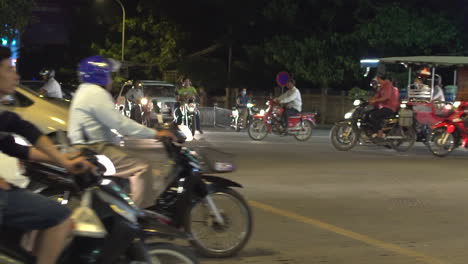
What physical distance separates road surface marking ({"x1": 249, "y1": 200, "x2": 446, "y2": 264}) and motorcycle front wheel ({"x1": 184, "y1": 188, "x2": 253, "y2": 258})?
4.97 ft

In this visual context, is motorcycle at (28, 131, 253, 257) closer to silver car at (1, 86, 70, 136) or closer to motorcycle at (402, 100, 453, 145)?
silver car at (1, 86, 70, 136)

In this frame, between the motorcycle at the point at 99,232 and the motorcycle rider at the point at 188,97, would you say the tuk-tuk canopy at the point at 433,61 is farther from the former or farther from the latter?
the motorcycle at the point at 99,232

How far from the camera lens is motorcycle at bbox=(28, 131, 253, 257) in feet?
22.9

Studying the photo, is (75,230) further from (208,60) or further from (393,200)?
(208,60)

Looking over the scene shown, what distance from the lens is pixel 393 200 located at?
10.8 metres

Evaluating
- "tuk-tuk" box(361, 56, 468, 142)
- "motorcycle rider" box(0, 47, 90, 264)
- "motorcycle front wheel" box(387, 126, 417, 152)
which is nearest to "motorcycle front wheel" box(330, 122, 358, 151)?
"motorcycle front wheel" box(387, 126, 417, 152)

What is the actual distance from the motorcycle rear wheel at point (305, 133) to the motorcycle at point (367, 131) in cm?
322

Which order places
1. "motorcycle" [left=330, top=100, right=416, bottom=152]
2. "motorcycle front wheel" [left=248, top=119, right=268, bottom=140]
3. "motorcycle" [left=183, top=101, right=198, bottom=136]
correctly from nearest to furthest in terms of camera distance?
"motorcycle" [left=330, top=100, right=416, bottom=152] < "motorcycle front wheel" [left=248, top=119, right=268, bottom=140] < "motorcycle" [left=183, top=101, right=198, bottom=136]

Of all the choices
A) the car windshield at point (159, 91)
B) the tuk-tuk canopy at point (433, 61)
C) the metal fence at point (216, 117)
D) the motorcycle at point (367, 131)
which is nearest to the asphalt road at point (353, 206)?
the motorcycle at point (367, 131)

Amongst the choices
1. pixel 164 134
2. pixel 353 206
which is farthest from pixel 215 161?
pixel 353 206

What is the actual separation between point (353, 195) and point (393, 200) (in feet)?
2.01

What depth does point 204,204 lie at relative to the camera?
7082 millimetres

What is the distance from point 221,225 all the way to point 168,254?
2344mm

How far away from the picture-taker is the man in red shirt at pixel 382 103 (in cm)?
1773
